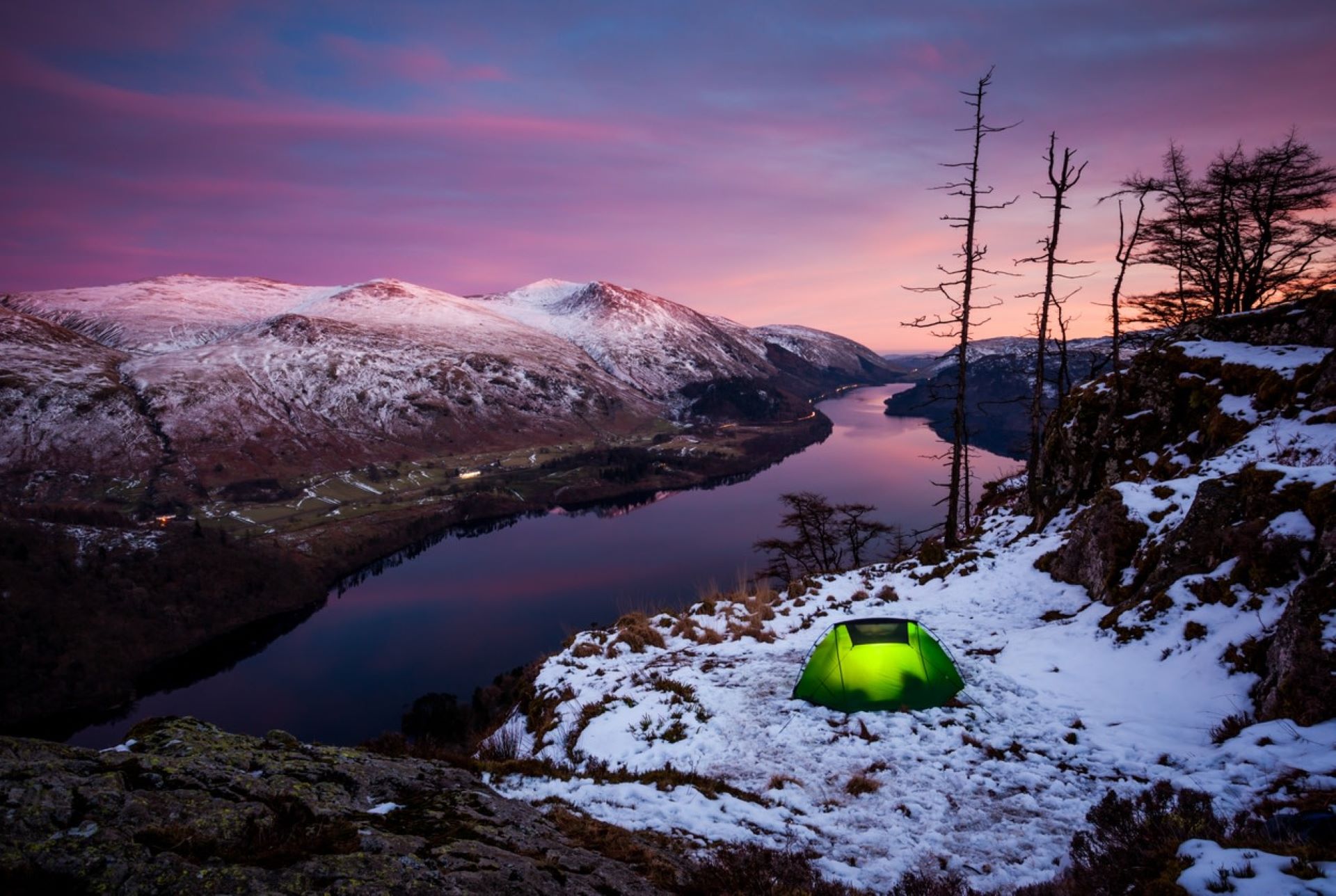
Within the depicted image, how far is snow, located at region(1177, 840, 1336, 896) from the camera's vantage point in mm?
4223

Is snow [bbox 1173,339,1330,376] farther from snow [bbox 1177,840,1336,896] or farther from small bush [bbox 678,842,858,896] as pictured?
small bush [bbox 678,842,858,896]

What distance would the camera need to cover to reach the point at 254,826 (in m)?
4.68

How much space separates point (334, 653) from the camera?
74.5 m

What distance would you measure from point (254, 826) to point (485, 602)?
85.3 meters

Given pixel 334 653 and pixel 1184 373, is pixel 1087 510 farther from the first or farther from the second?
pixel 334 653

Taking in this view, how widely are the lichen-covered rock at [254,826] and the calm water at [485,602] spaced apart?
35531 mm

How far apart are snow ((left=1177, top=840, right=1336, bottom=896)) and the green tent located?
688 centimetres

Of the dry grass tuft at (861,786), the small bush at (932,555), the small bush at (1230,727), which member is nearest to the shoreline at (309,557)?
the dry grass tuft at (861,786)

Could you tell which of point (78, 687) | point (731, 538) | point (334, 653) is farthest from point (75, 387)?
point (731, 538)

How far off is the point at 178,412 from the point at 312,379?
39901 mm

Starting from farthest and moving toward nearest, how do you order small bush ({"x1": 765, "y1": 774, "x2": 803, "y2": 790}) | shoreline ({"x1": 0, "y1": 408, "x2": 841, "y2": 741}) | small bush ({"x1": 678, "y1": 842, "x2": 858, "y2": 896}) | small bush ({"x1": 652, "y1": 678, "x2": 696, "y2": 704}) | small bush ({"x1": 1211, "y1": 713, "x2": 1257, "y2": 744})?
shoreline ({"x1": 0, "y1": 408, "x2": 841, "y2": 741}) < small bush ({"x1": 652, "y1": 678, "x2": 696, "y2": 704}) < small bush ({"x1": 765, "y1": 774, "x2": 803, "y2": 790}) < small bush ({"x1": 1211, "y1": 713, "x2": 1257, "y2": 744}) < small bush ({"x1": 678, "y1": 842, "x2": 858, "y2": 896})

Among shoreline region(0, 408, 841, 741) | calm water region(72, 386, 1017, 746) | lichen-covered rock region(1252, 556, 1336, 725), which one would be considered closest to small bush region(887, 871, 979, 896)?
lichen-covered rock region(1252, 556, 1336, 725)

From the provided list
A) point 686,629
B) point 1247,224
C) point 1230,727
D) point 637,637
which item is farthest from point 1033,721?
point 1247,224

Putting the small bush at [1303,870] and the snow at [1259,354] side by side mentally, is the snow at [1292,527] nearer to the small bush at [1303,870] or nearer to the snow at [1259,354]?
the small bush at [1303,870]
